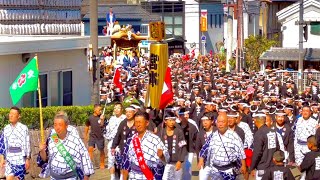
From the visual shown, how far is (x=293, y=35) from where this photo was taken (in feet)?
187

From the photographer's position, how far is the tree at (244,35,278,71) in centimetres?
5725

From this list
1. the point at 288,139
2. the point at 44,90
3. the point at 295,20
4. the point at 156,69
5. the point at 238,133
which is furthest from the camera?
the point at 295,20

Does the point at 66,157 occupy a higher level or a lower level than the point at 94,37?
lower

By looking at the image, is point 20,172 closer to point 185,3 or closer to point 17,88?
point 17,88

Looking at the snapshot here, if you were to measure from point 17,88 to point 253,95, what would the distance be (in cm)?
1498

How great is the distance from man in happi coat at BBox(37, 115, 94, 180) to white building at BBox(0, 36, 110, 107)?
1092 cm

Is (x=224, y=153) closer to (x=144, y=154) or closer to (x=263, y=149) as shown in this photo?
(x=263, y=149)

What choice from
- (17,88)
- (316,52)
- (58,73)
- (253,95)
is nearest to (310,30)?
(316,52)

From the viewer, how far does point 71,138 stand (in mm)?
13188

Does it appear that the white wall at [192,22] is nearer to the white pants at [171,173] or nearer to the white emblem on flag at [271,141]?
the white pants at [171,173]

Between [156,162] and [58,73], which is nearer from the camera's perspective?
[156,162]

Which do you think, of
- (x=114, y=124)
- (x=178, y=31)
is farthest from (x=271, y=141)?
(x=178, y=31)

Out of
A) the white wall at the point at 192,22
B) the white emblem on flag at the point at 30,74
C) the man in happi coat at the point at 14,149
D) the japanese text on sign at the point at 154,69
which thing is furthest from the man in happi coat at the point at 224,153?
the white wall at the point at 192,22

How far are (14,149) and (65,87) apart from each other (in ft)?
39.2
